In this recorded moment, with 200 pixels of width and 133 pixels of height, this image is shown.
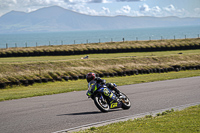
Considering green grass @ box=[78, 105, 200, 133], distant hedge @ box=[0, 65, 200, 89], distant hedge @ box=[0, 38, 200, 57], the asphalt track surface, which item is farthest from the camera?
distant hedge @ box=[0, 38, 200, 57]

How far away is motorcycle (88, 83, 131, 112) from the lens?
1176 cm

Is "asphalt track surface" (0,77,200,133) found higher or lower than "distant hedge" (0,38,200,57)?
lower

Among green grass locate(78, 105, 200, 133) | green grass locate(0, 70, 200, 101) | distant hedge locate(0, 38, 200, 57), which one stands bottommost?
green grass locate(0, 70, 200, 101)

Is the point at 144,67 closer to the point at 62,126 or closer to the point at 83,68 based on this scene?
the point at 83,68

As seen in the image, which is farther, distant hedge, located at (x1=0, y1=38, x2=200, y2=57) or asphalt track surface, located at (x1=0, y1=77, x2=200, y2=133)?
distant hedge, located at (x1=0, y1=38, x2=200, y2=57)

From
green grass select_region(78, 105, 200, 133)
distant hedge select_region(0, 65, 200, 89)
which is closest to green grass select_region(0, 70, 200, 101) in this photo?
distant hedge select_region(0, 65, 200, 89)

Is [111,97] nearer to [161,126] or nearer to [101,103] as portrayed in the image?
[101,103]

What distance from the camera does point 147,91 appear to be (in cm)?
1769

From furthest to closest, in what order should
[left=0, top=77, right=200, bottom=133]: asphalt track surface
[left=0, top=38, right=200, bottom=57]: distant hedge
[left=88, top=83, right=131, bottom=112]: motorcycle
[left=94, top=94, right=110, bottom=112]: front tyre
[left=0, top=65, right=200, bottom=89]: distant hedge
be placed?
[left=0, top=38, right=200, bottom=57]: distant hedge → [left=0, top=65, right=200, bottom=89]: distant hedge → [left=88, top=83, right=131, bottom=112]: motorcycle → [left=94, top=94, right=110, bottom=112]: front tyre → [left=0, top=77, right=200, bottom=133]: asphalt track surface

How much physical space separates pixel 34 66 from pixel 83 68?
5.09 metres

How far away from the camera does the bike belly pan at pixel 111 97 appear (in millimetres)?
11853

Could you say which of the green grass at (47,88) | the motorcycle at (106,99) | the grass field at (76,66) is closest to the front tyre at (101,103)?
the motorcycle at (106,99)

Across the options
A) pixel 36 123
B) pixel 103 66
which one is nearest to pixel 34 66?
pixel 103 66

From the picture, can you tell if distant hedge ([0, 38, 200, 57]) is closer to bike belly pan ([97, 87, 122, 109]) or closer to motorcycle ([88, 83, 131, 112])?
motorcycle ([88, 83, 131, 112])
